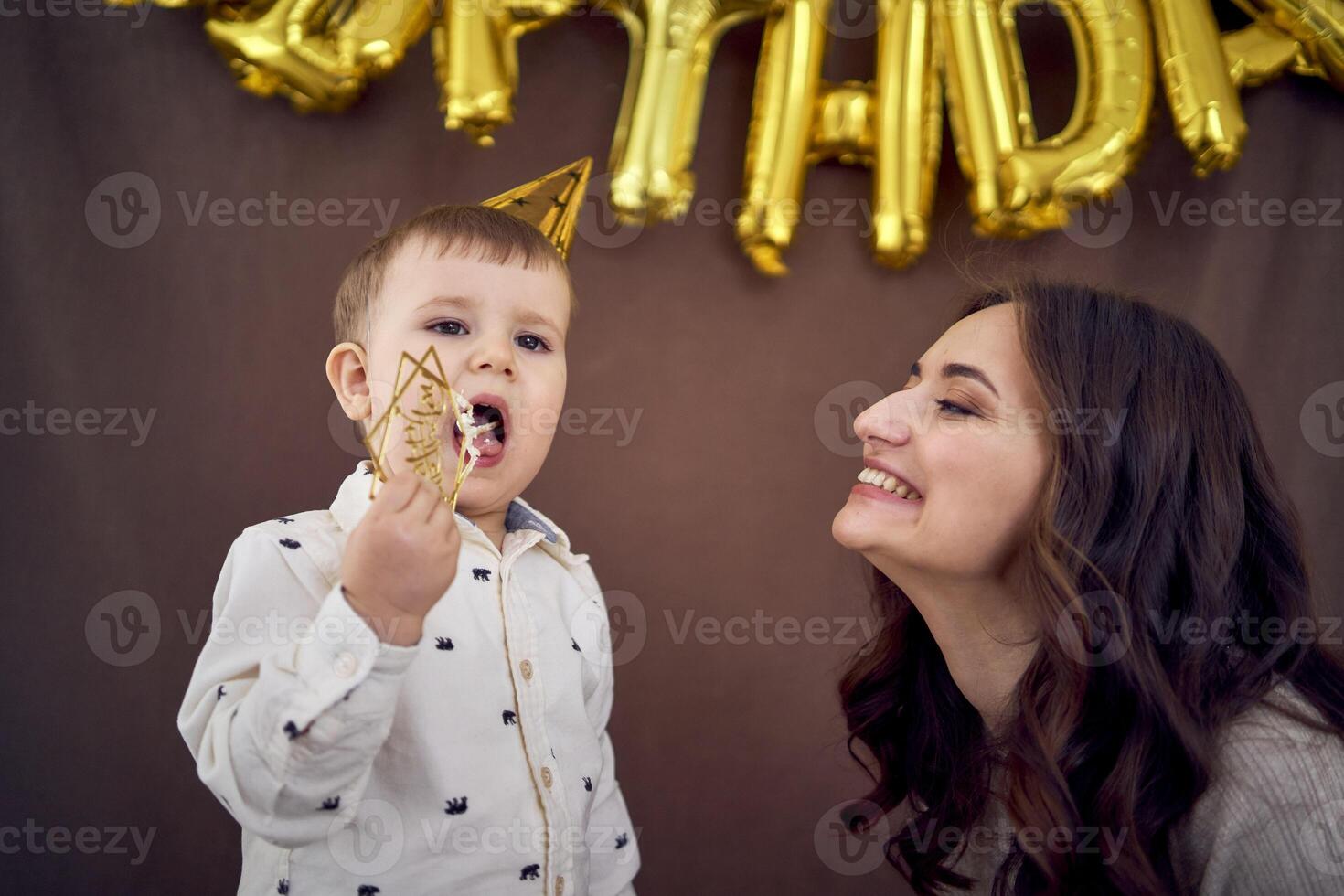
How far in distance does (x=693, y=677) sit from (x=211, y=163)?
3.40ft

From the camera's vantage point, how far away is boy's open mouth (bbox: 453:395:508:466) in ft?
3.09

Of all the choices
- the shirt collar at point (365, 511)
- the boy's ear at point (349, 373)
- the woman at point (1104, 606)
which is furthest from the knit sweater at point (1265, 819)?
the boy's ear at point (349, 373)

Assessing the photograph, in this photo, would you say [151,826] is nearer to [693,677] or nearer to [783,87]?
[693,677]

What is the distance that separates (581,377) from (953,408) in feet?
2.13

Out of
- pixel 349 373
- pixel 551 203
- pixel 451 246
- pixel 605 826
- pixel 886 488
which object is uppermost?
pixel 551 203

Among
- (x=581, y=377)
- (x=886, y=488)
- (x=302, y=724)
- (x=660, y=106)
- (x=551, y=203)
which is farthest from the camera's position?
(x=581, y=377)

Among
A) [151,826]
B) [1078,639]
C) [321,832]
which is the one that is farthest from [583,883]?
[151,826]

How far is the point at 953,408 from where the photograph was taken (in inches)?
41.1

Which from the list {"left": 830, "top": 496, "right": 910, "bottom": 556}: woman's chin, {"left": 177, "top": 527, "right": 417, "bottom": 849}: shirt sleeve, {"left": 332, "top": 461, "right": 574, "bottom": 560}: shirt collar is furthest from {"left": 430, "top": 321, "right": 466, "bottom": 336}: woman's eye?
{"left": 830, "top": 496, "right": 910, "bottom": 556}: woman's chin

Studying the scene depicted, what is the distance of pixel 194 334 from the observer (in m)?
1.38

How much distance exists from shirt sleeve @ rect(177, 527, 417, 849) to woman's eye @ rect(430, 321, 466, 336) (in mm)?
303

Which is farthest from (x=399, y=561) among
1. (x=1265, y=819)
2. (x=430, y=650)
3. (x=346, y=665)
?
(x=1265, y=819)

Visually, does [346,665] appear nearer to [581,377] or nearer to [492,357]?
[492,357]

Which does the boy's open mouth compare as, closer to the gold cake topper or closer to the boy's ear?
the gold cake topper
